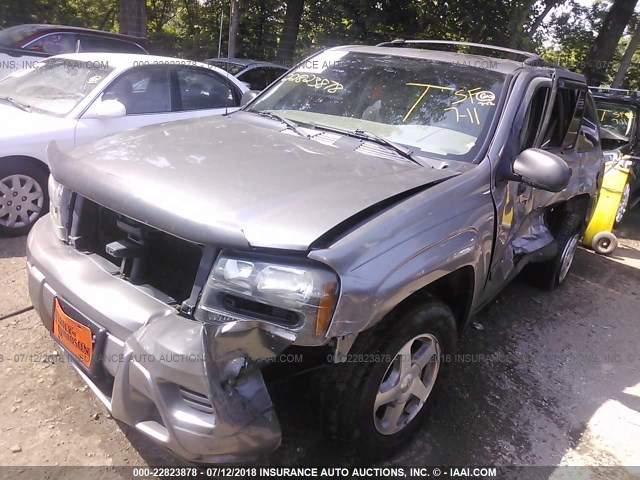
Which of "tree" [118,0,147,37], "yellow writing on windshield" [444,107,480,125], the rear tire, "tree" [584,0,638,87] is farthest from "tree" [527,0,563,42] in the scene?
"yellow writing on windshield" [444,107,480,125]

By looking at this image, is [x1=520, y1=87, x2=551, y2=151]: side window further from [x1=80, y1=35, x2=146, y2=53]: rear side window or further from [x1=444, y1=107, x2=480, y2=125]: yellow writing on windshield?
[x1=80, y1=35, x2=146, y2=53]: rear side window

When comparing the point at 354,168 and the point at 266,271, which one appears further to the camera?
the point at 354,168

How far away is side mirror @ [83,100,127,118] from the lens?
15.1 feet

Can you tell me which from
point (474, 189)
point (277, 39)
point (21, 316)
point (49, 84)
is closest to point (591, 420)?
point (474, 189)

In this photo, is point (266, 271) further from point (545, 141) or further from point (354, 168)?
point (545, 141)

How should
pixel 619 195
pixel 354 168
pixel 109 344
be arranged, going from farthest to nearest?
1. pixel 619 195
2. pixel 354 168
3. pixel 109 344

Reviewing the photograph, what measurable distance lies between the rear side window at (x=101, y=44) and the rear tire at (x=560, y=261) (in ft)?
24.5

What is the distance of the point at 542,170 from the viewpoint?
2.62 meters

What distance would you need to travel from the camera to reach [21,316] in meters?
3.29

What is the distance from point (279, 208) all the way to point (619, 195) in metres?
5.28

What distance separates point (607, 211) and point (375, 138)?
14.0ft

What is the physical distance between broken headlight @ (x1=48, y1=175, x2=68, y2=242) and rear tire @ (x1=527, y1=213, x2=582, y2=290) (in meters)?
3.68

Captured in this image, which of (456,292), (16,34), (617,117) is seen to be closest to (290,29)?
(16,34)

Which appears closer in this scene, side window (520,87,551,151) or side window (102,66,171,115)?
side window (520,87,551,151)
